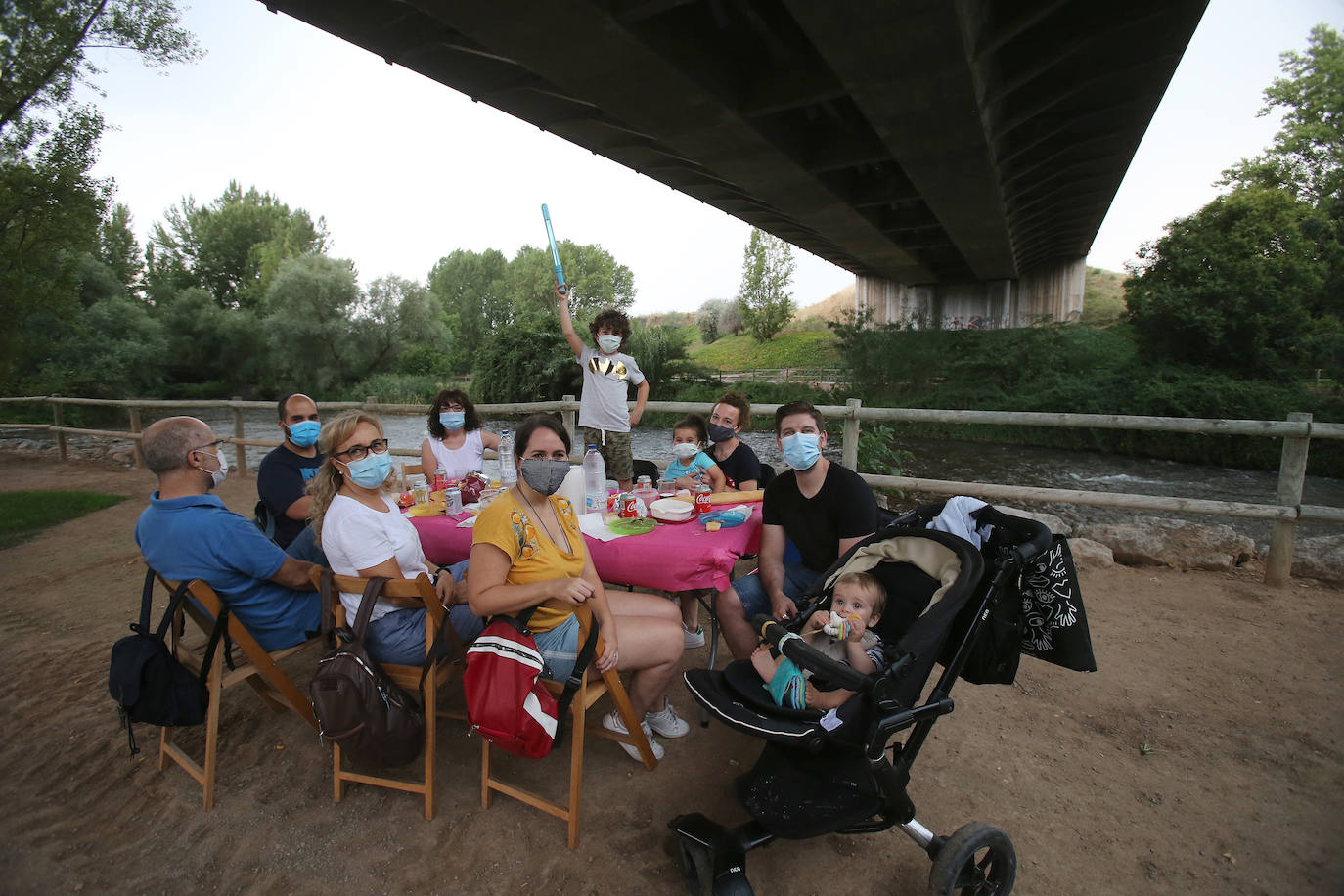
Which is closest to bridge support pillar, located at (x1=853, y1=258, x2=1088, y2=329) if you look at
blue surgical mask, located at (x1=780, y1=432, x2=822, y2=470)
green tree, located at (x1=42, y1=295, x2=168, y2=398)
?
blue surgical mask, located at (x1=780, y1=432, x2=822, y2=470)

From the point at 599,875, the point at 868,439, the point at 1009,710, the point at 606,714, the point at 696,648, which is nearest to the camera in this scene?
the point at 599,875

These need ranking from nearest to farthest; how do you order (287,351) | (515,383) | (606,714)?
(606,714)
(515,383)
(287,351)

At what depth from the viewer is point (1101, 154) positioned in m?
12.9

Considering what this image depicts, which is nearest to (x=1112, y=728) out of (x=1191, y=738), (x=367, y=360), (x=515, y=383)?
(x=1191, y=738)

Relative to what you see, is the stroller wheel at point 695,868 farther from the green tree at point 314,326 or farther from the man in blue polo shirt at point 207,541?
the green tree at point 314,326

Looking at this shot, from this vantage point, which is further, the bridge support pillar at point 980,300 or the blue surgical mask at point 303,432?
the bridge support pillar at point 980,300

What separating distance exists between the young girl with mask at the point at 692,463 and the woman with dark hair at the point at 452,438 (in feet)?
4.66

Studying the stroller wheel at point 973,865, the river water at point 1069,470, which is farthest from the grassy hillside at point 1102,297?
the stroller wheel at point 973,865

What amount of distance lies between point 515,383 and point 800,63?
57.0 ft

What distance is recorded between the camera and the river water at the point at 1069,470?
12180 millimetres

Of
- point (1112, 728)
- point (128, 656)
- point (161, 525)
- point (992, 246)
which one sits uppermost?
point (992, 246)

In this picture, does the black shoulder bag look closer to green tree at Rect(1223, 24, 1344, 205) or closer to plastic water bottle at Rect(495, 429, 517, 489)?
plastic water bottle at Rect(495, 429, 517, 489)

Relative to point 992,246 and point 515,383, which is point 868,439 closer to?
point 992,246

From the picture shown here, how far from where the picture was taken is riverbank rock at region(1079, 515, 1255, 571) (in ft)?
16.6
